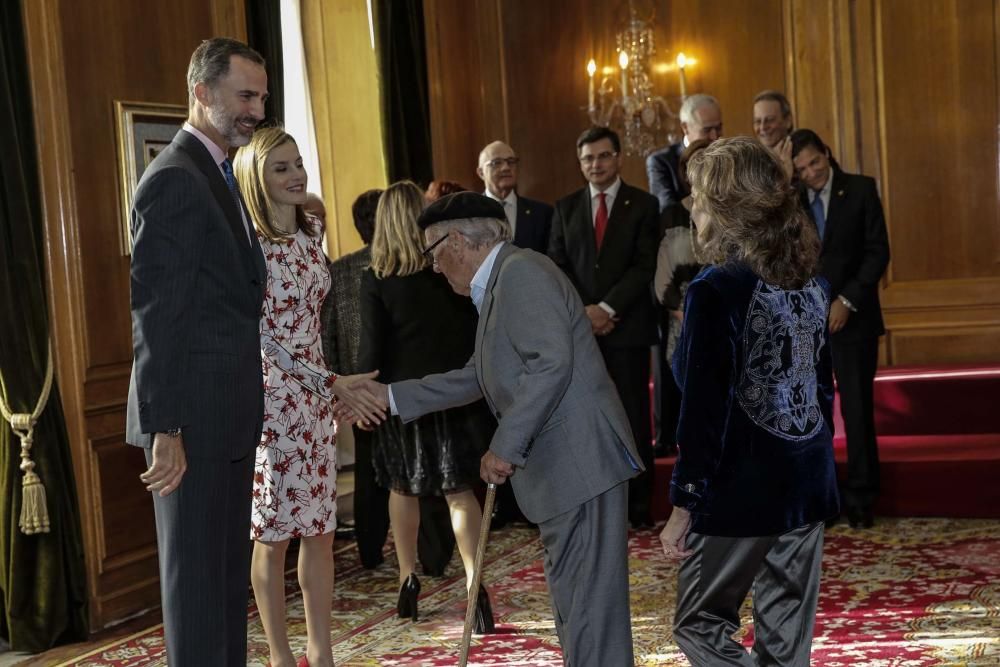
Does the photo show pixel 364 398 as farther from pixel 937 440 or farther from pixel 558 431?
pixel 937 440

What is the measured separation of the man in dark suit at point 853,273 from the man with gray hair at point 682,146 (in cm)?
49

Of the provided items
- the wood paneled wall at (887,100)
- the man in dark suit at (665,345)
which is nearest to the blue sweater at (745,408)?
the man in dark suit at (665,345)

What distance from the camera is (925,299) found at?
763 cm

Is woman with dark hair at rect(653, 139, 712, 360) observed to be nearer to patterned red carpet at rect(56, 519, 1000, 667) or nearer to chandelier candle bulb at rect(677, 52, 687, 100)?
patterned red carpet at rect(56, 519, 1000, 667)

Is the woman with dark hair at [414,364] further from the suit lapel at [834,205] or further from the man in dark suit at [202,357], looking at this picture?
the suit lapel at [834,205]

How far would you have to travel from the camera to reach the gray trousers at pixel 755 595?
2.69m

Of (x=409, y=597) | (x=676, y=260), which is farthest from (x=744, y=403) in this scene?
(x=676, y=260)

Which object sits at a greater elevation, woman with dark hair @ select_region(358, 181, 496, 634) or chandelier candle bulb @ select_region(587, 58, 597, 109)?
chandelier candle bulb @ select_region(587, 58, 597, 109)

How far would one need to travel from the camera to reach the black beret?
10.00ft

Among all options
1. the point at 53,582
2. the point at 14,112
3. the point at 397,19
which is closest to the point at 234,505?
the point at 53,582

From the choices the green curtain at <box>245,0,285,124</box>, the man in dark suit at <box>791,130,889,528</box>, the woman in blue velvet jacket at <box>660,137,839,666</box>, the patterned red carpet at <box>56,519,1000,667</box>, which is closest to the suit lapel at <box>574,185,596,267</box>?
the man in dark suit at <box>791,130,889,528</box>

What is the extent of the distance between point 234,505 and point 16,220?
2.22m

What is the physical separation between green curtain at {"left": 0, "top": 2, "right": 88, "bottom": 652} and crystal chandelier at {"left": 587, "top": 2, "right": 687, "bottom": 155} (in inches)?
173

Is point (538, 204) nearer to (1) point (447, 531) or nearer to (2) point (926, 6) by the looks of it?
(1) point (447, 531)
